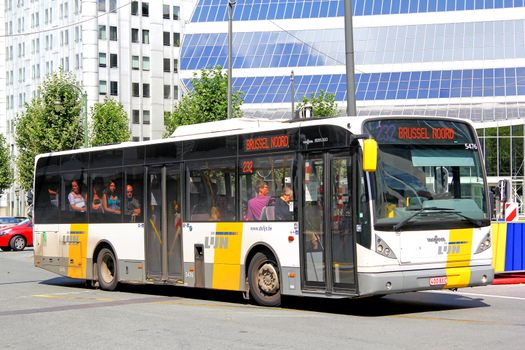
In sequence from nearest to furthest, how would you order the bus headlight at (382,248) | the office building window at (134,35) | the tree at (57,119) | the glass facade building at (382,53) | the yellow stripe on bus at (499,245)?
1. the bus headlight at (382,248)
2. the yellow stripe on bus at (499,245)
3. the tree at (57,119)
4. the glass facade building at (382,53)
5. the office building window at (134,35)

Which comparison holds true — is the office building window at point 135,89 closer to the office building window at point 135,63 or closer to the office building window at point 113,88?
the office building window at point 135,63

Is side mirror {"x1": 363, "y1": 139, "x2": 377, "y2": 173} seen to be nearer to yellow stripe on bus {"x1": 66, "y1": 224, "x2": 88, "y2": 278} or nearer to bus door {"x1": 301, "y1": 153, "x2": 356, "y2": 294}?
bus door {"x1": 301, "y1": 153, "x2": 356, "y2": 294}

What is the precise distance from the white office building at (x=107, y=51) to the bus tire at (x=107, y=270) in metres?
78.6

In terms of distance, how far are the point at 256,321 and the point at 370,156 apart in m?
2.75

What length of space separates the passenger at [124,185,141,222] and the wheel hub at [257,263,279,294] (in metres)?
4.14

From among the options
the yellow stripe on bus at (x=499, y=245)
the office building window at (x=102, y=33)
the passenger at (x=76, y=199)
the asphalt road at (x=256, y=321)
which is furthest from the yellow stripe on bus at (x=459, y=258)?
the office building window at (x=102, y=33)

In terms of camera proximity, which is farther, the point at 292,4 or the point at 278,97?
the point at 292,4

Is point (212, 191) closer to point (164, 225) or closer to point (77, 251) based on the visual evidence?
point (164, 225)

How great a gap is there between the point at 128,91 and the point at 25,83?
44.8 ft

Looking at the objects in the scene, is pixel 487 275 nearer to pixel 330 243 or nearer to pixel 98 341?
pixel 330 243

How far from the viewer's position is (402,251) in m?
13.8

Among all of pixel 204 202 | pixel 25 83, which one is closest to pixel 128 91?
pixel 25 83

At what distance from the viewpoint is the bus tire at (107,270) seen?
20.2 meters

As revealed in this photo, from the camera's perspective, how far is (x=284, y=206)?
15375 mm
